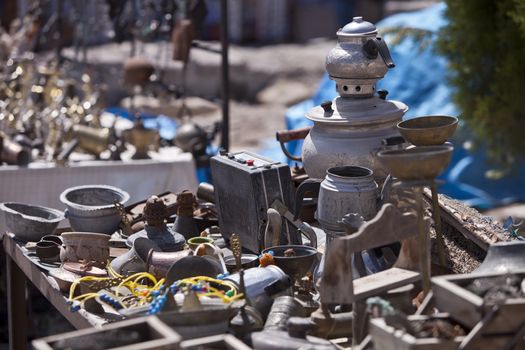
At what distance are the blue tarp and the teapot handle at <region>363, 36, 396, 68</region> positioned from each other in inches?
197

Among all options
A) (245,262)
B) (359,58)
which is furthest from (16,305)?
(359,58)

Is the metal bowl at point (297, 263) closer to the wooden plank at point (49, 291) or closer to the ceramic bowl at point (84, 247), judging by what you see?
the wooden plank at point (49, 291)

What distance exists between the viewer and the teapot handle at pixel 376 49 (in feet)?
10.8

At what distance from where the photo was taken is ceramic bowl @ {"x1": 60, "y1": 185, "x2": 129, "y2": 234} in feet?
12.4

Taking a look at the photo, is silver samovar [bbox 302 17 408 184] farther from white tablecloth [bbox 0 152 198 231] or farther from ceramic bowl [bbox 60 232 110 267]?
white tablecloth [bbox 0 152 198 231]

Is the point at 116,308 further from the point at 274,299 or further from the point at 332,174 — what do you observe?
the point at 332,174

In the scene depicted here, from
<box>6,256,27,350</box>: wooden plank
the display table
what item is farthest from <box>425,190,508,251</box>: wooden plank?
<box>6,256,27,350</box>: wooden plank

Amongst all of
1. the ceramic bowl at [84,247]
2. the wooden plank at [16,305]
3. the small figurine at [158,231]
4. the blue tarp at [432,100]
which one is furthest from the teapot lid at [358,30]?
the blue tarp at [432,100]

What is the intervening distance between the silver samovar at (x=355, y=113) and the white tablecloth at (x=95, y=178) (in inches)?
90.8

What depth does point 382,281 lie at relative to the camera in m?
2.65

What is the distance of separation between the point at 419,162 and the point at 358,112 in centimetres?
85

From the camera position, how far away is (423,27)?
8648 mm

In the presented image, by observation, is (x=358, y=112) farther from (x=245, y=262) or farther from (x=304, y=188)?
(x=245, y=262)

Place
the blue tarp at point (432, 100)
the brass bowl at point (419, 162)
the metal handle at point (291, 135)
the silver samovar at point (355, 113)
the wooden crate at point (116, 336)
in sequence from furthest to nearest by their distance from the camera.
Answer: the blue tarp at point (432, 100)
the metal handle at point (291, 135)
the silver samovar at point (355, 113)
the brass bowl at point (419, 162)
the wooden crate at point (116, 336)
